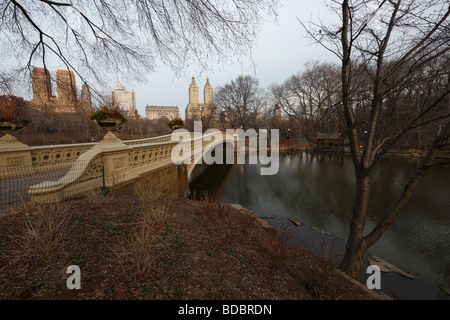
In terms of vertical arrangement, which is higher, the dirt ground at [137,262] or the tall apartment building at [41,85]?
the tall apartment building at [41,85]

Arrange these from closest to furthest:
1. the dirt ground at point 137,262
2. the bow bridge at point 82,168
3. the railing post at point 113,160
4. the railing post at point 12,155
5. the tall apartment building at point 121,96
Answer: the dirt ground at point 137,262 < the bow bridge at point 82,168 < the tall apartment building at point 121,96 < the railing post at point 113,160 < the railing post at point 12,155

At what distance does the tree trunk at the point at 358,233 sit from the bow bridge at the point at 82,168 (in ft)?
21.2

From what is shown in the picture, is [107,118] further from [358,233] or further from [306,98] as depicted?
[306,98]

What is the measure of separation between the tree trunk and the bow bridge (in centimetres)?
646

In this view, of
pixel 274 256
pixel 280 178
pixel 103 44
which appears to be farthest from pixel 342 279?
pixel 280 178

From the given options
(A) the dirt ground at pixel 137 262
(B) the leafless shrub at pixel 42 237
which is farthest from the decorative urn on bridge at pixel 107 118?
(B) the leafless shrub at pixel 42 237

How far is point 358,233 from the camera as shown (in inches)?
152

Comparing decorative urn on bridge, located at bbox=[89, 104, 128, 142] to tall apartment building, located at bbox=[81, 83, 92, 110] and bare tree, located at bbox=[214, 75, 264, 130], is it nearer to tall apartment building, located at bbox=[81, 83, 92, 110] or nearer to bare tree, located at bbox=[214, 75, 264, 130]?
tall apartment building, located at bbox=[81, 83, 92, 110]

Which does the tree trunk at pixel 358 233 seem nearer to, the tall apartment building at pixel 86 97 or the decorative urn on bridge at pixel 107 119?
the tall apartment building at pixel 86 97

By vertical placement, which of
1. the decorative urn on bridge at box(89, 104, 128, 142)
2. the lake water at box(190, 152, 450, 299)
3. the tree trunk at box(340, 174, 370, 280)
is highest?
the decorative urn on bridge at box(89, 104, 128, 142)

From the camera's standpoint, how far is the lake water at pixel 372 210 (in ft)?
17.7

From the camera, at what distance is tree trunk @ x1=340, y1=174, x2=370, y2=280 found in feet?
12.4

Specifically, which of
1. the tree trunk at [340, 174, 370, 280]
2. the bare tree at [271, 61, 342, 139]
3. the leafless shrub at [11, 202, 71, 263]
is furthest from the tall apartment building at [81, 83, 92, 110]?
the bare tree at [271, 61, 342, 139]
